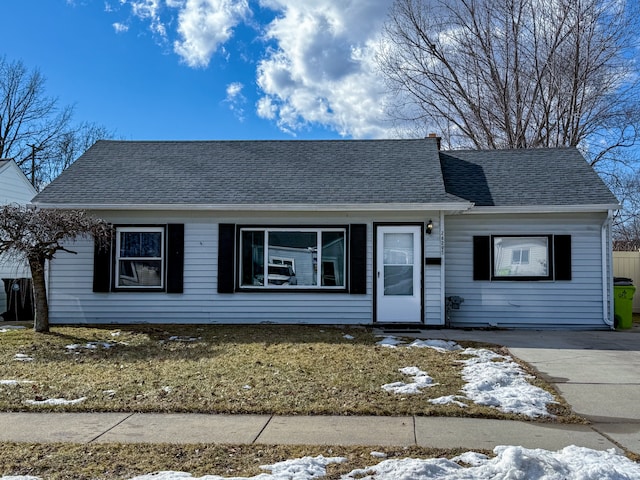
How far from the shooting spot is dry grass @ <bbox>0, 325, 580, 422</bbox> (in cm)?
523

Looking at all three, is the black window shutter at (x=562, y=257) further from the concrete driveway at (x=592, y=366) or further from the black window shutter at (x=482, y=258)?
the black window shutter at (x=482, y=258)

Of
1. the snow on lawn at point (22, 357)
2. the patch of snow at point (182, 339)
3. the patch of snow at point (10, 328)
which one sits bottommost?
the snow on lawn at point (22, 357)

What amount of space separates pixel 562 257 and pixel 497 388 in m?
6.05

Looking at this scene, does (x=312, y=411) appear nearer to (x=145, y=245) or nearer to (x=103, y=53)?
(x=145, y=245)

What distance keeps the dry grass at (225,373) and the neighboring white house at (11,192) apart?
649 cm

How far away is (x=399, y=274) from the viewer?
10.9m

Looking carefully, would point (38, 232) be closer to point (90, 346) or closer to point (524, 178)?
point (90, 346)

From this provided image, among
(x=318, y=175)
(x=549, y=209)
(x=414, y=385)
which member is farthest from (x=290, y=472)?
(x=549, y=209)

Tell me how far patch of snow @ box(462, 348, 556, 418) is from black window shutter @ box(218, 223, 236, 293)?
5.35m

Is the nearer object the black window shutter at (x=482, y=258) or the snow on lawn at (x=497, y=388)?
the snow on lawn at (x=497, y=388)

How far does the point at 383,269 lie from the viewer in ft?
35.6

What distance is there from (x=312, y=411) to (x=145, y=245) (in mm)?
7205

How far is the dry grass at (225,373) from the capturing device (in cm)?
523

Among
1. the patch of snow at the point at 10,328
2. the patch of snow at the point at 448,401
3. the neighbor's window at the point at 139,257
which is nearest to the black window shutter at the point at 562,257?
the patch of snow at the point at 448,401
